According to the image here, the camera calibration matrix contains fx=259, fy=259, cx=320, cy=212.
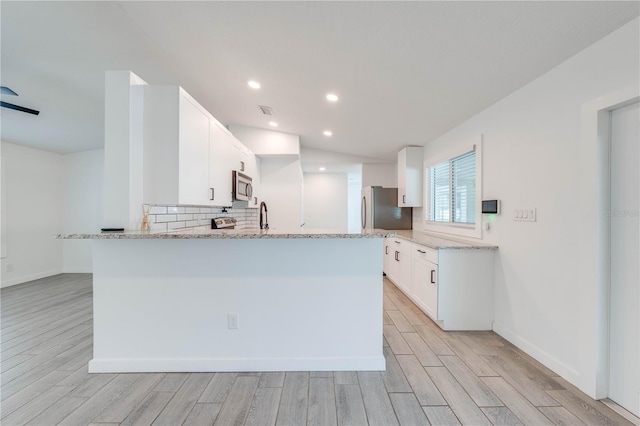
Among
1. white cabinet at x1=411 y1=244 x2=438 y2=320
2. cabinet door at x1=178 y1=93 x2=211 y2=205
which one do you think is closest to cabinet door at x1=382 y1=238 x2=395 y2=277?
white cabinet at x1=411 y1=244 x2=438 y2=320

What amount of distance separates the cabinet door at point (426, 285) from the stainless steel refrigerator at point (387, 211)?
1634 mm

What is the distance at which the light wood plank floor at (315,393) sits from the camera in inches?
61.7

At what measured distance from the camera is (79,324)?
2887mm

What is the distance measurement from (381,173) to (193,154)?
4.43 meters

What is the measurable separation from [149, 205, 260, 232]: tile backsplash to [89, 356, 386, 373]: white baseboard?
1067 mm

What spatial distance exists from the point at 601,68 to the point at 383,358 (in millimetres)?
2506

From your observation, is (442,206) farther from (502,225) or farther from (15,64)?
(15,64)

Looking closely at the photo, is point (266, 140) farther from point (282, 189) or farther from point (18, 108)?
point (18, 108)

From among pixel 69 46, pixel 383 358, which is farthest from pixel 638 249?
pixel 69 46

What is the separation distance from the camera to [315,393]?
177cm

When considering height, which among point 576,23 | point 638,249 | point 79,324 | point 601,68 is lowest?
point 79,324

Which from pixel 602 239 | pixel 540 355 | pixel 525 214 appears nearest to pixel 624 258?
pixel 602 239

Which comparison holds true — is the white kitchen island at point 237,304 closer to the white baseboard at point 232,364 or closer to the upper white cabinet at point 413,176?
the white baseboard at point 232,364

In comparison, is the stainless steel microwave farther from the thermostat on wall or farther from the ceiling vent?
the thermostat on wall
